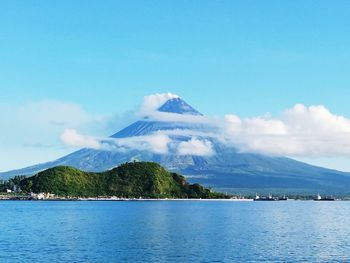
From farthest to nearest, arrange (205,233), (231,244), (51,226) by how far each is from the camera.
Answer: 1. (51,226)
2. (205,233)
3. (231,244)

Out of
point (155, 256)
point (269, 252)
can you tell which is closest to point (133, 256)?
point (155, 256)

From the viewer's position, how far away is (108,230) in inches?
4154

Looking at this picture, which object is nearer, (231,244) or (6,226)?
(231,244)

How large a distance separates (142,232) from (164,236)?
8.37m

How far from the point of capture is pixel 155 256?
70250 millimetres

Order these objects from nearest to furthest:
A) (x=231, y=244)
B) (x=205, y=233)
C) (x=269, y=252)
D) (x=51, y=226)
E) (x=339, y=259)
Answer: (x=339, y=259)
(x=269, y=252)
(x=231, y=244)
(x=205, y=233)
(x=51, y=226)

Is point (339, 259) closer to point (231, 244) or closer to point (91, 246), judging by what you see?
point (231, 244)

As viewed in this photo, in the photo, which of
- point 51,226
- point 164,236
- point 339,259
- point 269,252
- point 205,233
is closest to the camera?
point 339,259

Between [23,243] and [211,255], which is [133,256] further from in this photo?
[23,243]

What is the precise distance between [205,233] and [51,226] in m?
32.2

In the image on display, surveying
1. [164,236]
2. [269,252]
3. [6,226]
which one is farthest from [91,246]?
[6,226]

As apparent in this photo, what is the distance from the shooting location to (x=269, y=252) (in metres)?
74.8

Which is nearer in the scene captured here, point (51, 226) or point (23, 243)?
point (23, 243)

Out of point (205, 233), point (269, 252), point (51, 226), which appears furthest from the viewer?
point (51, 226)
